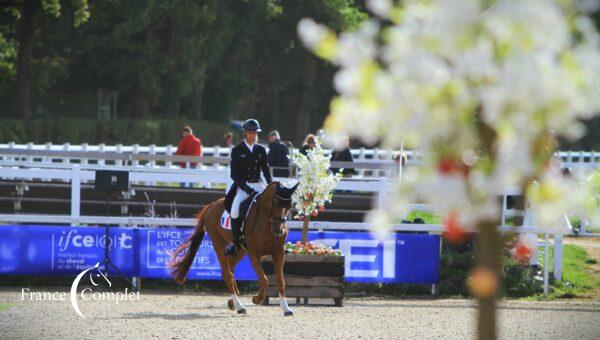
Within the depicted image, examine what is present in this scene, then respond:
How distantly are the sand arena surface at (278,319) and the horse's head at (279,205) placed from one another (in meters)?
1.19

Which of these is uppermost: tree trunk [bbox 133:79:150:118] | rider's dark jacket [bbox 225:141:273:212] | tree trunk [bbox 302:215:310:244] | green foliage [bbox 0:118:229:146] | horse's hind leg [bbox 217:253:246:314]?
tree trunk [bbox 133:79:150:118]

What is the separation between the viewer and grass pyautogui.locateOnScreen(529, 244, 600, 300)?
19.3m

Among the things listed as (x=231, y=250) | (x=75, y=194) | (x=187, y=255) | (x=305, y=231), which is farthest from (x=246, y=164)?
(x=75, y=194)

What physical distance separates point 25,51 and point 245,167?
109ft

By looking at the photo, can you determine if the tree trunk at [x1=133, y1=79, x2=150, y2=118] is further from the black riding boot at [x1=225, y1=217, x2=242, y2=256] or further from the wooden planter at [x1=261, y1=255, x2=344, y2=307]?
the black riding boot at [x1=225, y1=217, x2=242, y2=256]

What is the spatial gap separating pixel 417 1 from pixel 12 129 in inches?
1616

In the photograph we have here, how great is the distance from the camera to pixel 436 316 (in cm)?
1559

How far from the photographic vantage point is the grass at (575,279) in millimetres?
19312

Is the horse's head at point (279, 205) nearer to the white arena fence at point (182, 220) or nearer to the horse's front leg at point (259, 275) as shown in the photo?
the horse's front leg at point (259, 275)

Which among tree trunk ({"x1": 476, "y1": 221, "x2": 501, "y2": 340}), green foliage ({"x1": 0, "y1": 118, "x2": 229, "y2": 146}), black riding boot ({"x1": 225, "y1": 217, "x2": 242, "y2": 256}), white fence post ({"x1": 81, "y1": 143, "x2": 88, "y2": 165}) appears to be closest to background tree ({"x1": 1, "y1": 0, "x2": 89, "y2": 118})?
green foliage ({"x1": 0, "y1": 118, "x2": 229, "y2": 146})

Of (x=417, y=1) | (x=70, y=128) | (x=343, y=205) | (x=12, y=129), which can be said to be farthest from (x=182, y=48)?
(x=417, y=1)

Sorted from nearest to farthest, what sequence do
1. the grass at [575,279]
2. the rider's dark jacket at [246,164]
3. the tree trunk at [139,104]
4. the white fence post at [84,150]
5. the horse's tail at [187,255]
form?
the rider's dark jacket at [246,164] → the horse's tail at [187,255] → the grass at [575,279] → the white fence post at [84,150] → the tree trunk at [139,104]

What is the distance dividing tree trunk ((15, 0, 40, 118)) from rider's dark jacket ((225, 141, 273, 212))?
30594 millimetres

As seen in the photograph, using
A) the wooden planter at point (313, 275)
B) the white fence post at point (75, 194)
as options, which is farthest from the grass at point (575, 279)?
the white fence post at point (75, 194)
